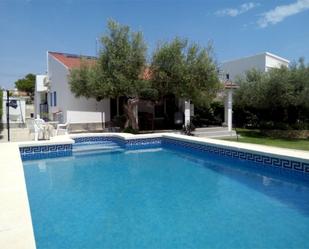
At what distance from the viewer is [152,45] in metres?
16.3

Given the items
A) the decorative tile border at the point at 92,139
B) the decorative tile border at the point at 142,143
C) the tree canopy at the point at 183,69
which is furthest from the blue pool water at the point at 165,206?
the tree canopy at the point at 183,69

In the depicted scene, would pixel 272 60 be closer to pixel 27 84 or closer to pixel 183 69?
pixel 183 69

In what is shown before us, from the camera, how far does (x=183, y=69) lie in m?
15.7

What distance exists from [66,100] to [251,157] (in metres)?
15.7

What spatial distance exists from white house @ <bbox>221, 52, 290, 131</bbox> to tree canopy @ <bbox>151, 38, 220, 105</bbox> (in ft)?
11.0

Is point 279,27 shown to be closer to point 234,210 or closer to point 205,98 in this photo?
point 205,98

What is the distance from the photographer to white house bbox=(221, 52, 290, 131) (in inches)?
767

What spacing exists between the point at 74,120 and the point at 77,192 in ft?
45.1

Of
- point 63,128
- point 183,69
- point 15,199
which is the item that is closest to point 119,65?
point 183,69

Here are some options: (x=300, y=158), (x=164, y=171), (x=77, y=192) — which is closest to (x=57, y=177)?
(x=77, y=192)

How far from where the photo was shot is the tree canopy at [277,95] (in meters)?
15.9

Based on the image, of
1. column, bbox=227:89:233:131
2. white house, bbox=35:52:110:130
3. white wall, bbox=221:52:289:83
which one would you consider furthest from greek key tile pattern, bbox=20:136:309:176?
white wall, bbox=221:52:289:83

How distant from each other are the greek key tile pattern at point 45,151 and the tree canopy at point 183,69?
6.72 meters

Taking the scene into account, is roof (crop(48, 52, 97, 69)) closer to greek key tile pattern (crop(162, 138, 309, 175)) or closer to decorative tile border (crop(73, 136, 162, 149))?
decorative tile border (crop(73, 136, 162, 149))
